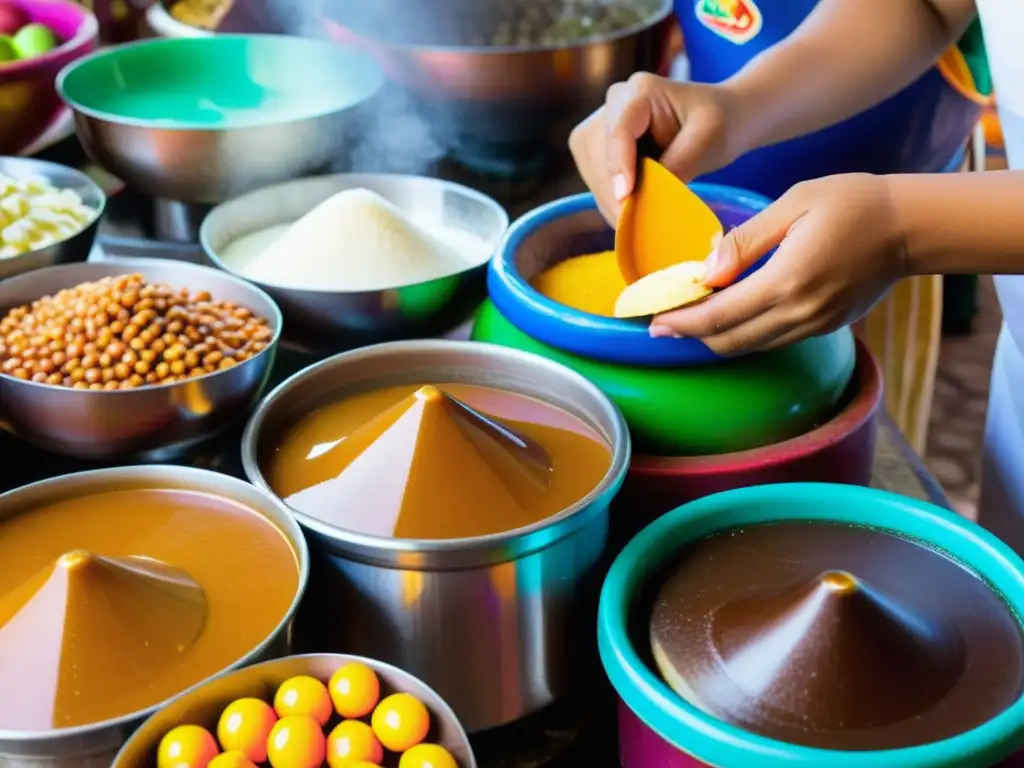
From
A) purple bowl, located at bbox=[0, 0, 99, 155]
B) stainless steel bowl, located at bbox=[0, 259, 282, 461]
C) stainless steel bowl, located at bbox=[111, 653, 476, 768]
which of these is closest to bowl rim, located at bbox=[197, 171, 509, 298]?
stainless steel bowl, located at bbox=[0, 259, 282, 461]

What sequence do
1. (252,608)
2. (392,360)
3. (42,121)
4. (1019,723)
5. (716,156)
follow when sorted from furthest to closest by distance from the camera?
(42,121) < (716,156) < (392,360) < (252,608) < (1019,723)

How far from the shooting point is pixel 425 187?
4.72 ft

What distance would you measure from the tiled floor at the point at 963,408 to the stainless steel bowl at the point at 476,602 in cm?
184

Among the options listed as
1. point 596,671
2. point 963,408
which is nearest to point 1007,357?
point 596,671

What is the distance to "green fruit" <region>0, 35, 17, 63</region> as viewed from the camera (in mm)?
1670

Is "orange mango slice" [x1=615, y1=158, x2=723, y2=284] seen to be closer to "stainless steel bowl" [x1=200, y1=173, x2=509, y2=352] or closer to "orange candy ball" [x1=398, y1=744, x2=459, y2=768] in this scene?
"stainless steel bowl" [x1=200, y1=173, x2=509, y2=352]

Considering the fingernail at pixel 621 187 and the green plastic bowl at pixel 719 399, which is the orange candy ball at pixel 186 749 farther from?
the fingernail at pixel 621 187

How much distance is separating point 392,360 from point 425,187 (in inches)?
18.6

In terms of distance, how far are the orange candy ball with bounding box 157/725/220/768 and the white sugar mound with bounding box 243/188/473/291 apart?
581mm

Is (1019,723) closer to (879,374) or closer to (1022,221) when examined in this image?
(1022,221)

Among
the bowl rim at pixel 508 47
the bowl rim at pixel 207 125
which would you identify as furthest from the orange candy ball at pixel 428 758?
the bowl rim at pixel 508 47

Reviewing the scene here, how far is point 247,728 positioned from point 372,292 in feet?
1.77

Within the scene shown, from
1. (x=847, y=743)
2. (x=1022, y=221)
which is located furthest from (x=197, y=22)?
(x=847, y=743)

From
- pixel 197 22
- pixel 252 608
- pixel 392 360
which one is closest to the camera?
pixel 252 608
